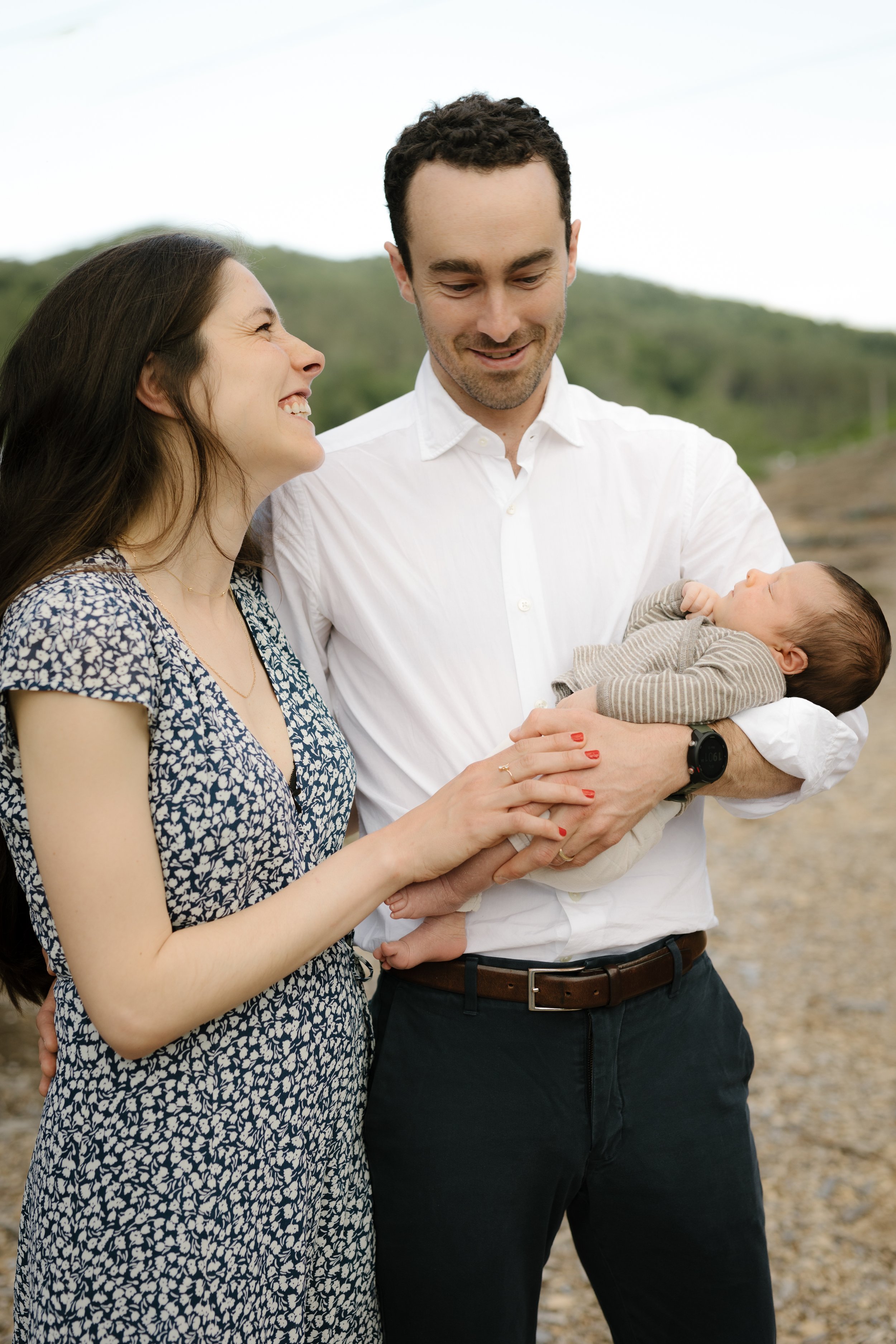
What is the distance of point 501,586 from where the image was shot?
2.01m

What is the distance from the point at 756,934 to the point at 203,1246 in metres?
4.52

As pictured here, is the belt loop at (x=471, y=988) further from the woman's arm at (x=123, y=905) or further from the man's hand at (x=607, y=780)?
the woman's arm at (x=123, y=905)

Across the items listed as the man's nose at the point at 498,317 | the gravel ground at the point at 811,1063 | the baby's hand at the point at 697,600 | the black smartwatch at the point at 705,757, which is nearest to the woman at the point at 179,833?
→ the black smartwatch at the point at 705,757

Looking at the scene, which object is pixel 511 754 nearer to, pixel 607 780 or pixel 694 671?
pixel 607 780

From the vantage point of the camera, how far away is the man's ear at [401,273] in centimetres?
217

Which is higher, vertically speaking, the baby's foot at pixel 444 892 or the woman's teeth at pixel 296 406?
the woman's teeth at pixel 296 406

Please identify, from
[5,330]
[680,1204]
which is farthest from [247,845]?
[5,330]

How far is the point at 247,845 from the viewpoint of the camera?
1.56 m

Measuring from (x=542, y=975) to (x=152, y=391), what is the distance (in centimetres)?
→ 120

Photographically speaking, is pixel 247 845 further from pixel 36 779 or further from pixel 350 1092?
pixel 350 1092

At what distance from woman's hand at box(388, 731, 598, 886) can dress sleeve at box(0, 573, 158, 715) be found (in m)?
0.51

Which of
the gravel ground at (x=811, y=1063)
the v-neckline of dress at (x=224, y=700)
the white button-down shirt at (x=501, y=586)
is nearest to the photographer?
the v-neckline of dress at (x=224, y=700)

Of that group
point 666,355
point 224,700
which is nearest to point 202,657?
point 224,700

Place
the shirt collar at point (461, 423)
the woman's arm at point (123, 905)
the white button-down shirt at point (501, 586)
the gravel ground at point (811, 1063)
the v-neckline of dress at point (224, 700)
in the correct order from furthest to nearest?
1. the gravel ground at point (811, 1063)
2. the shirt collar at point (461, 423)
3. the white button-down shirt at point (501, 586)
4. the v-neckline of dress at point (224, 700)
5. the woman's arm at point (123, 905)
